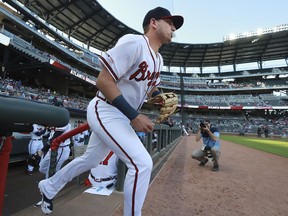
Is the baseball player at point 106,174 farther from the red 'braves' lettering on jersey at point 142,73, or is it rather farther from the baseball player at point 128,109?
the red 'braves' lettering on jersey at point 142,73

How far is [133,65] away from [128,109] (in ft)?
1.33

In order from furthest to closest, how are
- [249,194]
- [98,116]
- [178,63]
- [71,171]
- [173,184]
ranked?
[178,63] < [173,184] < [249,194] < [71,171] < [98,116]

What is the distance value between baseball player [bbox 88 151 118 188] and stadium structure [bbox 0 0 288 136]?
50.7 ft

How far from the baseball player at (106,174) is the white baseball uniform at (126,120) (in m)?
1.63

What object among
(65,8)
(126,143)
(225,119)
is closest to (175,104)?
(126,143)

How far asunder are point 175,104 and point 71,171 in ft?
3.61

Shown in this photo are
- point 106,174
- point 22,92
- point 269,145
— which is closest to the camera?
point 106,174

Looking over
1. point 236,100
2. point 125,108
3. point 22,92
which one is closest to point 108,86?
point 125,108

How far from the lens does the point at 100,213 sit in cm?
244

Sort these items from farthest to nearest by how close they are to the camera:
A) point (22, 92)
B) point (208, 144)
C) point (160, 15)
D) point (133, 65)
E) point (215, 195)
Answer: point (22, 92) < point (208, 144) < point (215, 195) < point (160, 15) < point (133, 65)

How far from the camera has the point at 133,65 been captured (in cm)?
180

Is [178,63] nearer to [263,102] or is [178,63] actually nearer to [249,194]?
[263,102]

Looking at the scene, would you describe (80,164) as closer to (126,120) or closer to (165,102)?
(126,120)

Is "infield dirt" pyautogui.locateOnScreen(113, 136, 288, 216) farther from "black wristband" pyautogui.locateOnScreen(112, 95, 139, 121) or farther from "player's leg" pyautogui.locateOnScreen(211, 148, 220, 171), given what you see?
"black wristband" pyautogui.locateOnScreen(112, 95, 139, 121)
